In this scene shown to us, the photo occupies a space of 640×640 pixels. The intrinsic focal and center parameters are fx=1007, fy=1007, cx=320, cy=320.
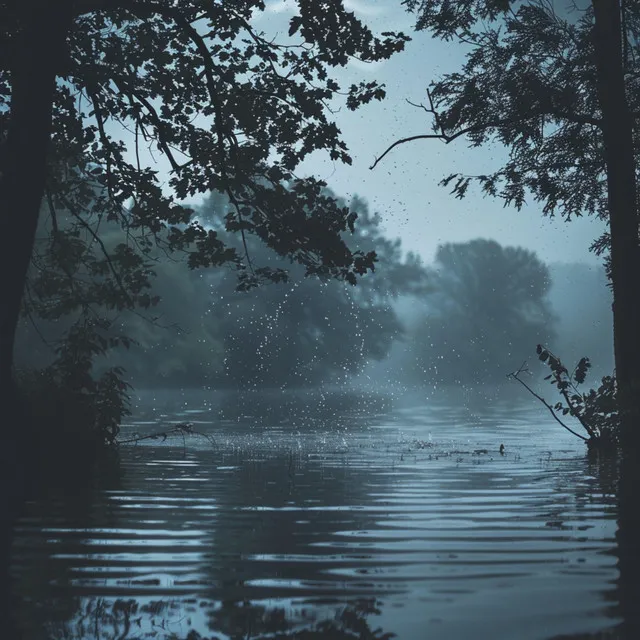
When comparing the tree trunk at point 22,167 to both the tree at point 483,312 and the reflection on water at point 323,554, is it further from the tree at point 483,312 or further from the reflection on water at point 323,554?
the tree at point 483,312

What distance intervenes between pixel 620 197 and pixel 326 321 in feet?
239

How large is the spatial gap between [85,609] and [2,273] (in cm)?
688

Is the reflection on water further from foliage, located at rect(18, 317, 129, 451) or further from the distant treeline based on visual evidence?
the distant treeline

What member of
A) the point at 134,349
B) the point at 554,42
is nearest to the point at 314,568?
the point at 554,42

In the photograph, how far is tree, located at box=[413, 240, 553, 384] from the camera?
131 meters

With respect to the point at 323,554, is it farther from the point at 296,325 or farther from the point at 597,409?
the point at 296,325

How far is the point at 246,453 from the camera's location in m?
18.8

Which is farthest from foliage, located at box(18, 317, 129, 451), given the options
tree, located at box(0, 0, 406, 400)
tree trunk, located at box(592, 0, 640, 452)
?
tree trunk, located at box(592, 0, 640, 452)

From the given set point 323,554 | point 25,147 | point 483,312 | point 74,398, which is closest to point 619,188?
point 74,398

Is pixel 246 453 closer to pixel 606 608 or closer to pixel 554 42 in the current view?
pixel 554 42

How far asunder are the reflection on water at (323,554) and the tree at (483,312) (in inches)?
4567

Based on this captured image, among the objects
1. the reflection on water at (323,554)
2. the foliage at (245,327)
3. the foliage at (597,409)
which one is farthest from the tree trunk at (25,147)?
the foliage at (245,327)

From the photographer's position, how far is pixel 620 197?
Result: 18.1 meters

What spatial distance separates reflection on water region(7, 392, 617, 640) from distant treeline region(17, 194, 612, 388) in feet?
86.9
